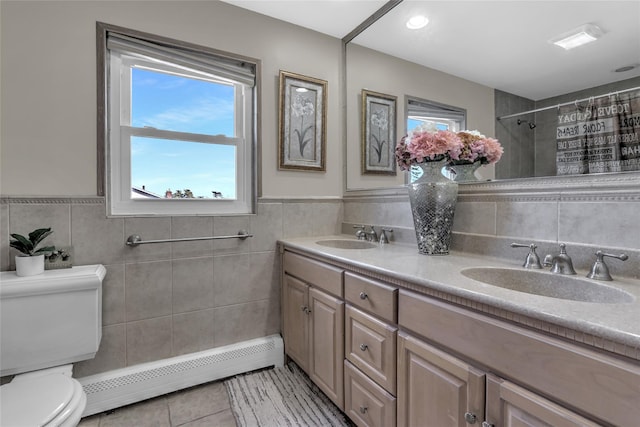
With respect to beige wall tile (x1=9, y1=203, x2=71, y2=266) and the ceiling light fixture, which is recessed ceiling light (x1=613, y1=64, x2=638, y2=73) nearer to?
the ceiling light fixture

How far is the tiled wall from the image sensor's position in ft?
5.00

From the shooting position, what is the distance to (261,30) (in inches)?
78.4

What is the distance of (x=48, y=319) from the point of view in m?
1.30

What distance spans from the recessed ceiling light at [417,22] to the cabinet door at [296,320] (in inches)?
63.2

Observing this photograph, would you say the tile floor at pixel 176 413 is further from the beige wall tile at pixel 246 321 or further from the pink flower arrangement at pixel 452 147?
the pink flower arrangement at pixel 452 147

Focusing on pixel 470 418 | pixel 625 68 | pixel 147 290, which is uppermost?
pixel 625 68

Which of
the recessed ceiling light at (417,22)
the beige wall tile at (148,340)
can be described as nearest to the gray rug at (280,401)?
the beige wall tile at (148,340)

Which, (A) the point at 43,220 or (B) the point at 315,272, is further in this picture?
(B) the point at 315,272

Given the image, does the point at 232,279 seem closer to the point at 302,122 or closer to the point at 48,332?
the point at 48,332

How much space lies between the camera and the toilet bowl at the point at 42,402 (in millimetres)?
972

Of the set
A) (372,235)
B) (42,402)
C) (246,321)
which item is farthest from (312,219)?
(42,402)

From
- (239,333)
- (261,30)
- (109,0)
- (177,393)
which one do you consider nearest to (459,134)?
(261,30)

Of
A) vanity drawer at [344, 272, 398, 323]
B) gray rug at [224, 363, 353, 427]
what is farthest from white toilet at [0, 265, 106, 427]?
vanity drawer at [344, 272, 398, 323]

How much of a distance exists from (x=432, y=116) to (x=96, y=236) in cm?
186
